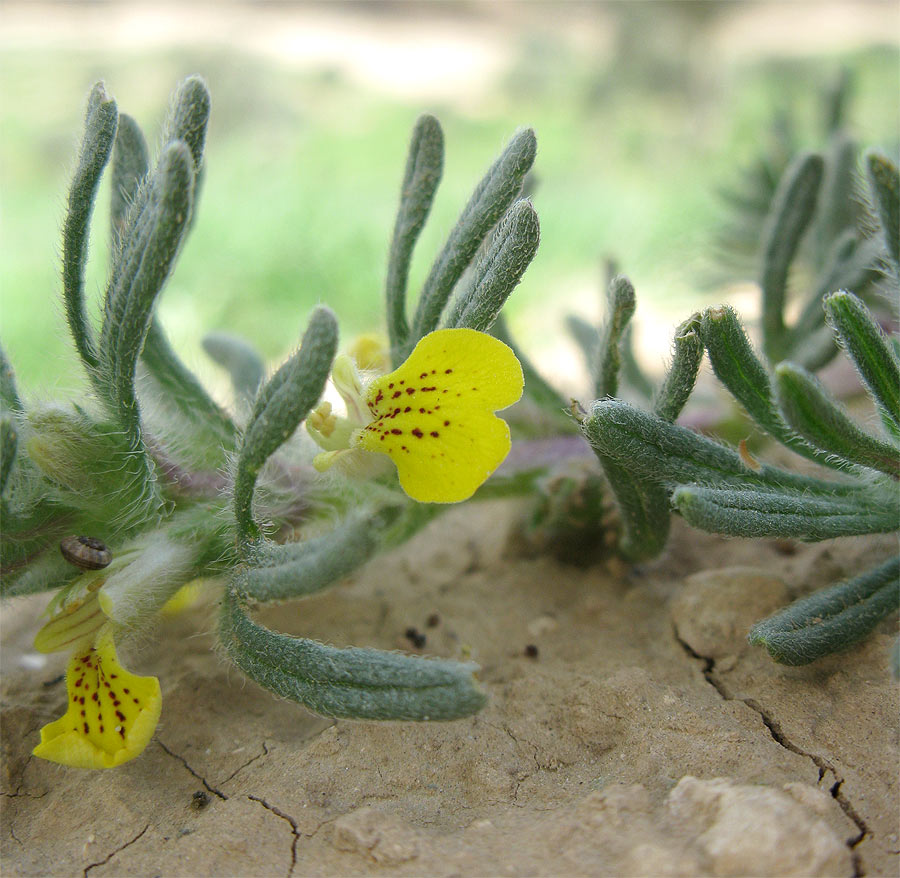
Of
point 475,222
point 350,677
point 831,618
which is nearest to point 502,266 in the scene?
point 475,222

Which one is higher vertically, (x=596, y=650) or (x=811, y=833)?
(x=811, y=833)

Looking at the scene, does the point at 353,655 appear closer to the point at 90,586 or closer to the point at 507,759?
the point at 507,759

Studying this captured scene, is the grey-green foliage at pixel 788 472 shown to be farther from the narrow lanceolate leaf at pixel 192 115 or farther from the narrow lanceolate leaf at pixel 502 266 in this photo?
the narrow lanceolate leaf at pixel 192 115

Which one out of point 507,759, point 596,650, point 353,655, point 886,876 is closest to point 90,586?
point 353,655

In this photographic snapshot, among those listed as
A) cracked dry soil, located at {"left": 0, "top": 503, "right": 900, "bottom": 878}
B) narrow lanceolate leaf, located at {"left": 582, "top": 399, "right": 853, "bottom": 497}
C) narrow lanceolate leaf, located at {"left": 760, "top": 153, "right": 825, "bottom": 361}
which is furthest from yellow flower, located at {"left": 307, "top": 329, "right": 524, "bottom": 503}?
narrow lanceolate leaf, located at {"left": 760, "top": 153, "right": 825, "bottom": 361}

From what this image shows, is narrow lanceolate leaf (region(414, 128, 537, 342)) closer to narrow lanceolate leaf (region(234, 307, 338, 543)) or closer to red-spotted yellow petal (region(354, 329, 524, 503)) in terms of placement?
red-spotted yellow petal (region(354, 329, 524, 503))

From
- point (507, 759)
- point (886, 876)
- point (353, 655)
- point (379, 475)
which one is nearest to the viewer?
point (886, 876)
